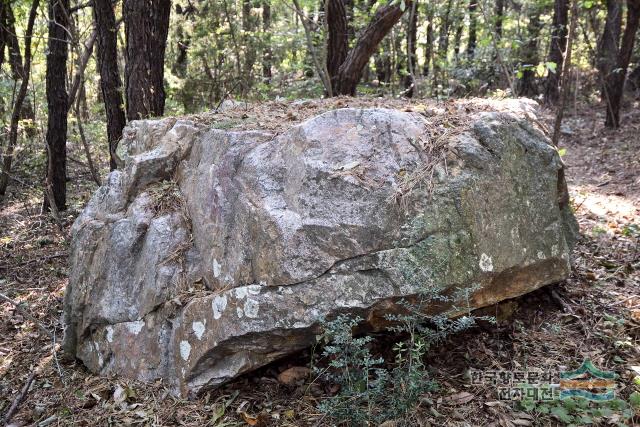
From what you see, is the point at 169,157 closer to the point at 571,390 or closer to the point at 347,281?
the point at 347,281

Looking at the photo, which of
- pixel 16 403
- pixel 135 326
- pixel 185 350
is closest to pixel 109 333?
pixel 135 326

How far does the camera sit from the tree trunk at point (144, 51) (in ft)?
17.9

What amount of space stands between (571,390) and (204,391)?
7.19 feet

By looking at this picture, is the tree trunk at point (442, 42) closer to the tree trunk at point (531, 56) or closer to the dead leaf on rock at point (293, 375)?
the tree trunk at point (531, 56)

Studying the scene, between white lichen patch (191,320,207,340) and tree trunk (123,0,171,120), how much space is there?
321 cm

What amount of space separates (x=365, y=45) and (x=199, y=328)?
14.6ft

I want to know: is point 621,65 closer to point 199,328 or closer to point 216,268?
point 216,268

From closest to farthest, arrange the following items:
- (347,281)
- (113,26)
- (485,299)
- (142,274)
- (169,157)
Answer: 1. (347,281)
2. (485,299)
3. (142,274)
4. (169,157)
5. (113,26)

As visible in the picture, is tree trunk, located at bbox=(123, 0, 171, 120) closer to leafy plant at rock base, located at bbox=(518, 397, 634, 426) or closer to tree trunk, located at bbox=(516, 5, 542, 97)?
leafy plant at rock base, located at bbox=(518, 397, 634, 426)

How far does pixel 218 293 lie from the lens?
3020mm

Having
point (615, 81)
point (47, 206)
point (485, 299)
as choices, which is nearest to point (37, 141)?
point (47, 206)

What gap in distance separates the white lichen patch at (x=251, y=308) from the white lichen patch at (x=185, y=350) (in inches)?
21.9

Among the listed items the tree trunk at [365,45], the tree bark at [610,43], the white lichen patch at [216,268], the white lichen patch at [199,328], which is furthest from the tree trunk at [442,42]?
the white lichen patch at [199,328]

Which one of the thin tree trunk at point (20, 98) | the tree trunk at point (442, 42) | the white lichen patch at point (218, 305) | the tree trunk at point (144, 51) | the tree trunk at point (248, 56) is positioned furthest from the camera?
the tree trunk at point (442, 42)
